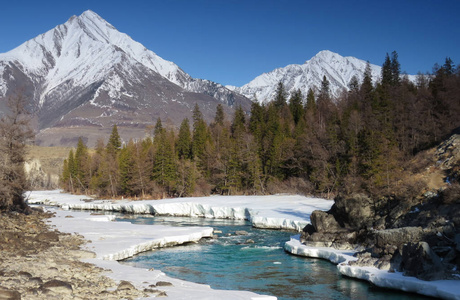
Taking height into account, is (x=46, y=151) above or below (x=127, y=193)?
above

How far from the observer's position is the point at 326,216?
2656 cm

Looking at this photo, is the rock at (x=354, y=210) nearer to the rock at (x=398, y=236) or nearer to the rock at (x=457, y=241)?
the rock at (x=398, y=236)

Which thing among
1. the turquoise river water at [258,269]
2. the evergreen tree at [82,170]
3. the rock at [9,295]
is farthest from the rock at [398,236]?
the evergreen tree at [82,170]

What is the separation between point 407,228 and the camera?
20984mm

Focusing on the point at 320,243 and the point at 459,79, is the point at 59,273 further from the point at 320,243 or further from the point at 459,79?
the point at 459,79

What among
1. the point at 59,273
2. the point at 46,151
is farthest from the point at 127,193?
the point at 46,151

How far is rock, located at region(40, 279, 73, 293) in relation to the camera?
12.3 meters

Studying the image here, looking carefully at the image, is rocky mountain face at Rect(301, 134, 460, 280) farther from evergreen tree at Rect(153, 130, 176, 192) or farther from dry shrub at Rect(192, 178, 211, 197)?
evergreen tree at Rect(153, 130, 176, 192)

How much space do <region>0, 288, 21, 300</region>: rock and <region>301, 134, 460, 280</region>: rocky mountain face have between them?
14982 mm

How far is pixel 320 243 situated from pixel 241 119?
62.0 m

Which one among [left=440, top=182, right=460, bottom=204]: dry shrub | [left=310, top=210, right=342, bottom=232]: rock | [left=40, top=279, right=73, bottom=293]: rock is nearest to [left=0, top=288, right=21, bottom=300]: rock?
[left=40, top=279, right=73, bottom=293]: rock

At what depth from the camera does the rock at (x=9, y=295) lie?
419 inches

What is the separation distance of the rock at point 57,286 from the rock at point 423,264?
1370 cm

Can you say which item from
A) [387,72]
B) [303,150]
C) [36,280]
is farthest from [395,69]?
[36,280]
